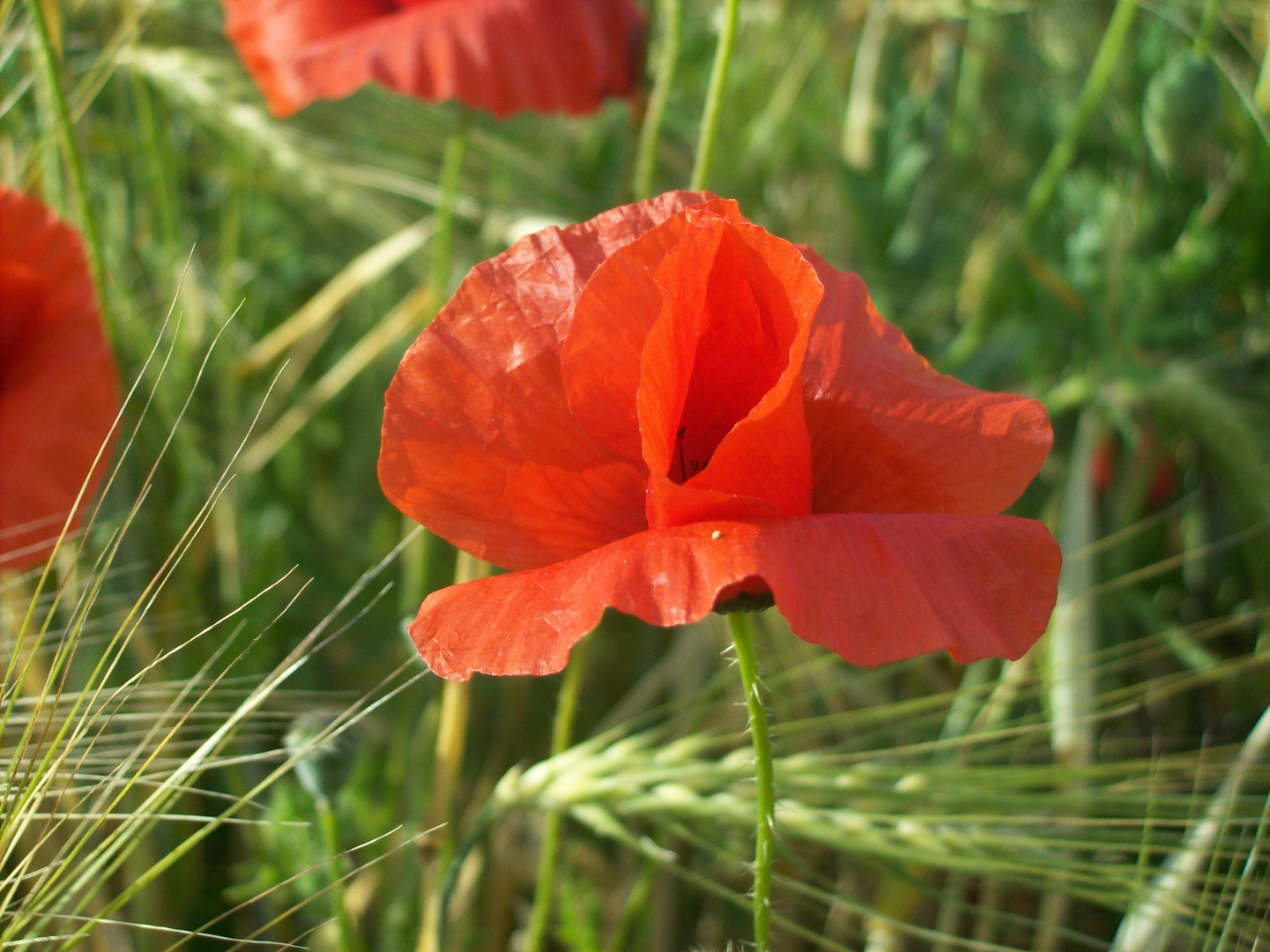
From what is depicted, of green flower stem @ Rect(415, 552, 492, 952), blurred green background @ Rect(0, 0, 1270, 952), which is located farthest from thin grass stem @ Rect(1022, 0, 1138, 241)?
green flower stem @ Rect(415, 552, 492, 952)

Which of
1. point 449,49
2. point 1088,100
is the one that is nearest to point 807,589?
point 449,49

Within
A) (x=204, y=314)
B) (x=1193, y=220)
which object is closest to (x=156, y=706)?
(x=204, y=314)

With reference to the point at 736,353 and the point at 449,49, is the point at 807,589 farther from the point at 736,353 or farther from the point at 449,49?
the point at 449,49

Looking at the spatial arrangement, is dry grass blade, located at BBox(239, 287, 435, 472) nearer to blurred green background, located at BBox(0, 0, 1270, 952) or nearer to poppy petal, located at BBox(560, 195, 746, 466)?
blurred green background, located at BBox(0, 0, 1270, 952)

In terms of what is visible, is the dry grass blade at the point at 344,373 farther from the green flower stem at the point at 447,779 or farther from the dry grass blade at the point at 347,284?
the green flower stem at the point at 447,779

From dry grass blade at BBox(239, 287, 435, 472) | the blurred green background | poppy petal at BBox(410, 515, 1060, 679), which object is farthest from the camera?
dry grass blade at BBox(239, 287, 435, 472)

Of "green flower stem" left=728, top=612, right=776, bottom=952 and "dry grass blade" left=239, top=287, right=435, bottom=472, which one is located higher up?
"dry grass blade" left=239, top=287, right=435, bottom=472

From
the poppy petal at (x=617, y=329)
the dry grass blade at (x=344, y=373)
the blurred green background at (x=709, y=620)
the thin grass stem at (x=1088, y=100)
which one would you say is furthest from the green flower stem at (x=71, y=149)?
the thin grass stem at (x=1088, y=100)
